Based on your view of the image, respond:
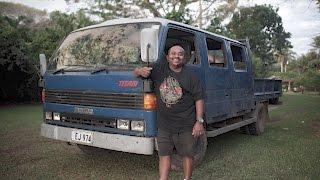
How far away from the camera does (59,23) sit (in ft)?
65.3

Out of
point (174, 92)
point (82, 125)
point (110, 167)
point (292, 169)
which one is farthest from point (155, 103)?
point (292, 169)

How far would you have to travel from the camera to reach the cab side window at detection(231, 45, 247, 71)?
Answer: 7762 millimetres

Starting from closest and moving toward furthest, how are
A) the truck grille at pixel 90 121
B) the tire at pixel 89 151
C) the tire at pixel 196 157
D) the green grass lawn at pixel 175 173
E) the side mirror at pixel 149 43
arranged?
the side mirror at pixel 149 43
the truck grille at pixel 90 121
the green grass lawn at pixel 175 173
the tire at pixel 196 157
the tire at pixel 89 151

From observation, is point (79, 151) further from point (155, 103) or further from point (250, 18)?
point (250, 18)

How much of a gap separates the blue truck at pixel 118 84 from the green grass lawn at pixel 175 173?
47 cm

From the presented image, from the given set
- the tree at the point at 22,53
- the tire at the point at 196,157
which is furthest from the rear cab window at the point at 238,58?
the tree at the point at 22,53

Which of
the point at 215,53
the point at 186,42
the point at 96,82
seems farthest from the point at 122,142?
the point at 215,53

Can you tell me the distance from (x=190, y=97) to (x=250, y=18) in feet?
156

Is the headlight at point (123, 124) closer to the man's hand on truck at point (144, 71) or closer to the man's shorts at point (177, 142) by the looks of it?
the man's shorts at point (177, 142)

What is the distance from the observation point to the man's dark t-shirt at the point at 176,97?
4281 millimetres

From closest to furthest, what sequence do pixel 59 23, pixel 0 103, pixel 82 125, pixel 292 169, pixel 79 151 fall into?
pixel 82 125 < pixel 292 169 < pixel 79 151 < pixel 0 103 < pixel 59 23

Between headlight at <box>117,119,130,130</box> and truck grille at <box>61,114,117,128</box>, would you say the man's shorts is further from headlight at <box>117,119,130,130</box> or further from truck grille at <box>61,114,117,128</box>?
truck grille at <box>61,114,117,128</box>

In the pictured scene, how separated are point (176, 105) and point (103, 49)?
5.98ft

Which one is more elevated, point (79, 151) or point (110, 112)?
point (110, 112)
